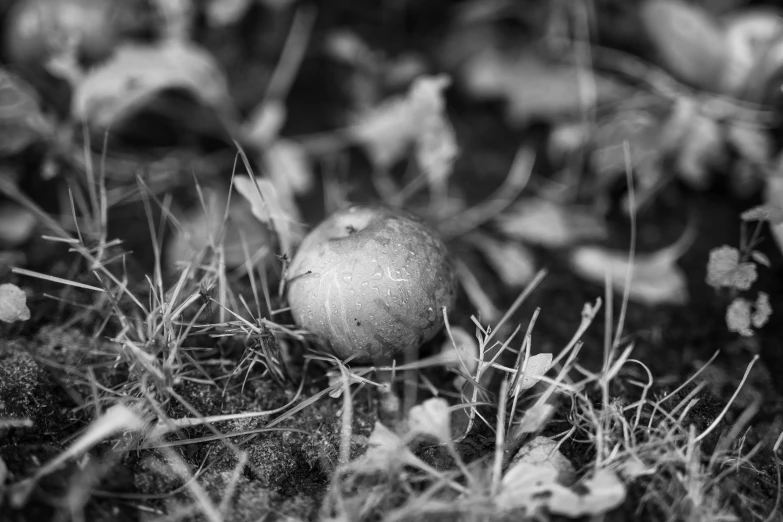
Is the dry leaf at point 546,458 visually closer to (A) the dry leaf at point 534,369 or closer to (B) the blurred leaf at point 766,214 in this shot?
(A) the dry leaf at point 534,369

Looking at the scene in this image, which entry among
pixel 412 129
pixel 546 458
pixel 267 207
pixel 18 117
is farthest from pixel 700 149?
pixel 18 117

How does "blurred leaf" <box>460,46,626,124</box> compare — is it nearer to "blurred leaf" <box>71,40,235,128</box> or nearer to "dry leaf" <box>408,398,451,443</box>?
"blurred leaf" <box>71,40,235,128</box>

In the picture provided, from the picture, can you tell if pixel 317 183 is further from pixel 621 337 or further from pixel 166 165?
pixel 621 337

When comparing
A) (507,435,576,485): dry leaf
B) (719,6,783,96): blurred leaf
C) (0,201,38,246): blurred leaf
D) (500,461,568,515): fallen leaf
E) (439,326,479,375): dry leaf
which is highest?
(719,6,783,96): blurred leaf

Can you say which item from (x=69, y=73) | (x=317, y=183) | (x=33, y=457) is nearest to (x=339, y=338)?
(x=33, y=457)

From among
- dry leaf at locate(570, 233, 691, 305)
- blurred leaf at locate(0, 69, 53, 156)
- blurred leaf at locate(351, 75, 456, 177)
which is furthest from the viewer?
blurred leaf at locate(351, 75, 456, 177)

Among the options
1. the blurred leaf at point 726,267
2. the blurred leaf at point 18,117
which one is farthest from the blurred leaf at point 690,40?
the blurred leaf at point 18,117

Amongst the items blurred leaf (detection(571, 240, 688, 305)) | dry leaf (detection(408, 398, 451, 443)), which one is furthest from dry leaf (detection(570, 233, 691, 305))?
dry leaf (detection(408, 398, 451, 443))

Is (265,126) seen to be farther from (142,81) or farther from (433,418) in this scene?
(433,418)
